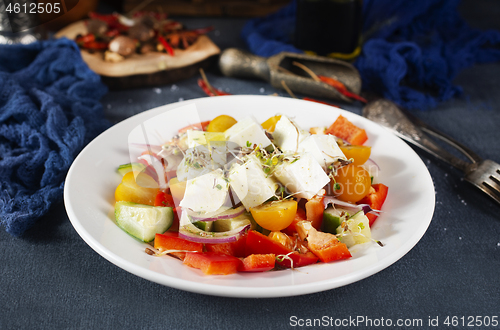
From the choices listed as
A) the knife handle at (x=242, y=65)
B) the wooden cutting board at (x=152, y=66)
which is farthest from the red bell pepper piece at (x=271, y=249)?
the wooden cutting board at (x=152, y=66)

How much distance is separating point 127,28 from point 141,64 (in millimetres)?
523

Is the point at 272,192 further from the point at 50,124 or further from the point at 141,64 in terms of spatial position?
the point at 141,64

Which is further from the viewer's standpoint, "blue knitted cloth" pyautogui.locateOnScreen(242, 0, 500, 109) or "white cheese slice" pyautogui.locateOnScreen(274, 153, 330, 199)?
"blue knitted cloth" pyautogui.locateOnScreen(242, 0, 500, 109)

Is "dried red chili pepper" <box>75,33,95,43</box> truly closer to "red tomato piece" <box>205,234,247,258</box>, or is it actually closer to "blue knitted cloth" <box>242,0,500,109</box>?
"blue knitted cloth" <box>242,0,500,109</box>

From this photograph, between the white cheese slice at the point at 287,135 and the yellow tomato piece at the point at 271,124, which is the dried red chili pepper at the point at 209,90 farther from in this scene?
the white cheese slice at the point at 287,135

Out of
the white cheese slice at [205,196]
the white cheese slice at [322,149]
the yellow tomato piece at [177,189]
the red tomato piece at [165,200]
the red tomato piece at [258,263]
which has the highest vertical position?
the white cheese slice at [322,149]

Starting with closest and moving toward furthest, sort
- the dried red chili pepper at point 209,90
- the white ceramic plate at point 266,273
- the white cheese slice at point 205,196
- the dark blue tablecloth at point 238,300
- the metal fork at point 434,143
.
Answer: the white ceramic plate at point 266,273, the dark blue tablecloth at point 238,300, the white cheese slice at point 205,196, the metal fork at point 434,143, the dried red chili pepper at point 209,90

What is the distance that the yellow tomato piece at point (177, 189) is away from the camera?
4.23 ft

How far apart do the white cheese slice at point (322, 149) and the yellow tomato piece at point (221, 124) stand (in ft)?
1.15

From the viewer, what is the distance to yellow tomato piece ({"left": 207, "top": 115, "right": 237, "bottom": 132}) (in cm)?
154

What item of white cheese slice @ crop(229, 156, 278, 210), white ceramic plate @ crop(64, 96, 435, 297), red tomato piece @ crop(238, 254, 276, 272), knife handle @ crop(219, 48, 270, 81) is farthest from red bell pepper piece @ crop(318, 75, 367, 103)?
red tomato piece @ crop(238, 254, 276, 272)

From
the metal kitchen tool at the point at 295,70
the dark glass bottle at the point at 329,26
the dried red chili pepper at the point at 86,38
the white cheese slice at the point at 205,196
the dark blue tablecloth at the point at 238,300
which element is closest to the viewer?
the dark blue tablecloth at the point at 238,300

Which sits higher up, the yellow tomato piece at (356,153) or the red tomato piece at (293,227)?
the yellow tomato piece at (356,153)

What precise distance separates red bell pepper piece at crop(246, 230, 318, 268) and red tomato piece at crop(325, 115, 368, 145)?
603 millimetres
